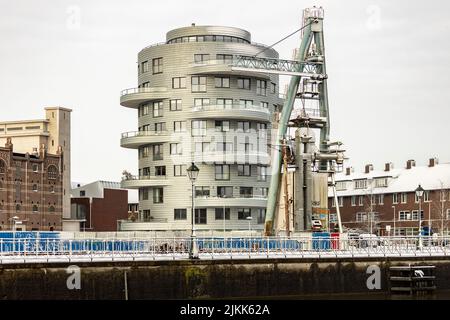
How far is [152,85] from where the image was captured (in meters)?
103

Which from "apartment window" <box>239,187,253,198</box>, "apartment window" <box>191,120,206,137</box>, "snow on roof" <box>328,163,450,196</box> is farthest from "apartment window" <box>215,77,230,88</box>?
"snow on roof" <box>328,163,450,196</box>

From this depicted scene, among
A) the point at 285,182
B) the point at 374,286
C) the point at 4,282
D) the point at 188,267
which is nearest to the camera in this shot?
the point at 4,282

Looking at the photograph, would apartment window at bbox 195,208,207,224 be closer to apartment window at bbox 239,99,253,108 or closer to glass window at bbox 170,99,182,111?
glass window at bbox 170,99,182,111

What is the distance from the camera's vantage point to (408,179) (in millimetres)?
130750

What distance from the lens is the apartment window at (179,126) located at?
331ft

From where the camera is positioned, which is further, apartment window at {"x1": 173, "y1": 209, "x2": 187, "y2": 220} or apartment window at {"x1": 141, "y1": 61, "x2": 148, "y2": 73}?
apartment window at {"x1": 141, "y1": 61, "x2": 148, "y2": 73}

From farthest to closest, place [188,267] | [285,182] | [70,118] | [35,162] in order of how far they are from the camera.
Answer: [70,118] < [35,162] < [285,182] < [188,267]

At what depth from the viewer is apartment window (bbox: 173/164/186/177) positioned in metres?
101

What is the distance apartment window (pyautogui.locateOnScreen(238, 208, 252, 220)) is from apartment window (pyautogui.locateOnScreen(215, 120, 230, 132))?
9113mm

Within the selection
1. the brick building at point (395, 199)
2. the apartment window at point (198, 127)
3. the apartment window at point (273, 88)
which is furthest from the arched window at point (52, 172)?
the apartment window at point (273, 88)

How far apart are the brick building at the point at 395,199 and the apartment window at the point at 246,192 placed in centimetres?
2231
